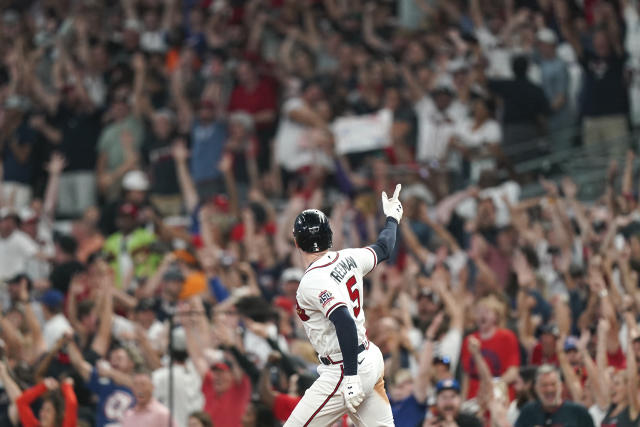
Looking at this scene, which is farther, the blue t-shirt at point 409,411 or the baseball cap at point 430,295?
the baseball cap at point 430,295

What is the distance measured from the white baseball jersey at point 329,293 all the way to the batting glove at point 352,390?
28 cm

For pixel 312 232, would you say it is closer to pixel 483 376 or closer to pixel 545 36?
pixel 483 376

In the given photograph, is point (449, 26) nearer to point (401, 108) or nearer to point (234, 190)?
point (401, 108)

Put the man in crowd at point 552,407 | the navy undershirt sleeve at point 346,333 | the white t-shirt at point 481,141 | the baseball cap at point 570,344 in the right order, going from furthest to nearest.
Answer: the white t-shirt at point 481,141, the baseball cap at point 570,344, the man in crowd at point 552,407, the navy undershirt sleeve at point 346,333

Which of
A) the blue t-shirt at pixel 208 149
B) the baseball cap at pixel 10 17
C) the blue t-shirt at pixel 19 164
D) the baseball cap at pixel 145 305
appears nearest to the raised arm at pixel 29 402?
the baseball cap at pixel 145 305

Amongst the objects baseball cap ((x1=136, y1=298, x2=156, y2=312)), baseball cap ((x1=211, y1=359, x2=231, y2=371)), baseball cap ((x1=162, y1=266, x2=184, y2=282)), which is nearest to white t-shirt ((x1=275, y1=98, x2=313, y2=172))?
baseball cap ((x1=162, y1=266, x2=184, y2=282))

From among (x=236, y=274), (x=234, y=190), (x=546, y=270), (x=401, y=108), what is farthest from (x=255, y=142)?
(x=546, y=270)

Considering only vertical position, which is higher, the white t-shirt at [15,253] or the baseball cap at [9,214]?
the baseball cap at [9,214]

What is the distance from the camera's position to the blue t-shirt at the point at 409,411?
34.6 feet

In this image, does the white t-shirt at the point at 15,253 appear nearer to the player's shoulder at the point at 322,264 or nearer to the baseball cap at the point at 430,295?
the baseball cap at the point at 430,295

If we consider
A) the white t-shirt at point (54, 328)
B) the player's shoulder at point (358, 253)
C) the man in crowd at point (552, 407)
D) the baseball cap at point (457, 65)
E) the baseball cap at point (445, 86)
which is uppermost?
the baseball cap at point (457, 65)

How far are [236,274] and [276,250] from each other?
1.21m

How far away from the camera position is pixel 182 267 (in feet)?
45.6

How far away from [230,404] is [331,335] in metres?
3.56
